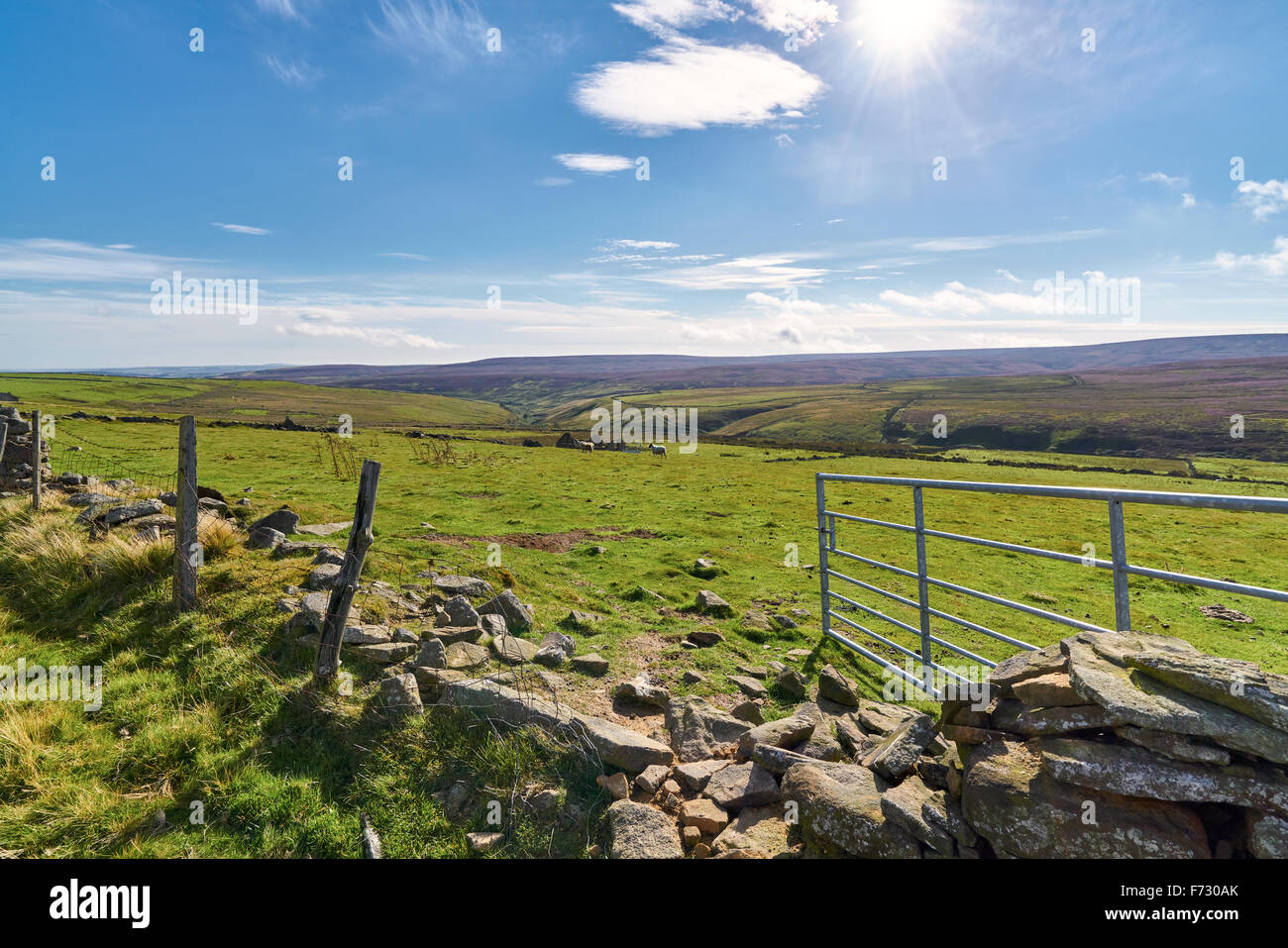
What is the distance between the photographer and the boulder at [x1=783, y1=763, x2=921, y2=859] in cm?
386

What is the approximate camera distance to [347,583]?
6609mm

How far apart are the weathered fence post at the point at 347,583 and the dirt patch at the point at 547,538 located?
7742mm

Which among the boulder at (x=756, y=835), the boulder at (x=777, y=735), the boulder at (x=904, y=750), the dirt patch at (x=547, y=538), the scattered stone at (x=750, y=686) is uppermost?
the dirt patch at (x=547, y=538)

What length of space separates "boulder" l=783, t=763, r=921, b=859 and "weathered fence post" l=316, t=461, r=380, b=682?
476 cm

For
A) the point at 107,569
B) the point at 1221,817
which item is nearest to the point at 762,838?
the point at 1221,817

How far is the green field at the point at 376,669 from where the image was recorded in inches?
195

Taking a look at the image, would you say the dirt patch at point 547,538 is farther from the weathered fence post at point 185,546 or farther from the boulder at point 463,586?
the weathered fence post at point 185,546

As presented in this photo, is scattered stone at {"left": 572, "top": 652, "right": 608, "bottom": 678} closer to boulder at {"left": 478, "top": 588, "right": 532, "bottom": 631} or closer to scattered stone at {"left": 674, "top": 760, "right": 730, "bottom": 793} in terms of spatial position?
boulder at {"left": 478, "top": 588, "right": 532, "bottom": 631}

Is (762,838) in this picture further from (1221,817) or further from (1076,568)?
(1076,568)

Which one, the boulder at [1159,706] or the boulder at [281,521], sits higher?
the boulder at [281,521]

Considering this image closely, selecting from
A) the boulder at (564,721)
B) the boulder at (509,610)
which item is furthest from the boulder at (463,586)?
the boulder at (564,721)

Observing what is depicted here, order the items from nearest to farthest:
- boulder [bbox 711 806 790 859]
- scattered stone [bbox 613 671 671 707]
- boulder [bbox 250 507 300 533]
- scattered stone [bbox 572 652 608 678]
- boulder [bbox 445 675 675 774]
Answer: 1. boulder [bbox 711 806 790 859]
2. boulder [bbox 445 675 675 774]
3. scattered stone [bbox 613 671 671 707]
4. scattered stone [bbox 572 652 608 678]
5. boulder [bbox 250 507 300 533]

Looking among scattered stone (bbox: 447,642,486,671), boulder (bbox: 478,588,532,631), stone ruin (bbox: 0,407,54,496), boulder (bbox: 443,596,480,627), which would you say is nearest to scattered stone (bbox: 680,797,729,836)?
scattered stone (bbox: 447,642,486,671)

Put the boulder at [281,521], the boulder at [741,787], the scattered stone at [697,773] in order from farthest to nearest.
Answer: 1. the boulder at [281,521]
2. the scattered stone at [697,773]
3. the boulder at [741,787]
